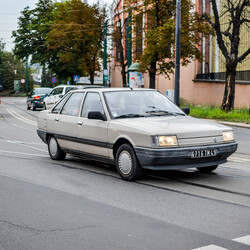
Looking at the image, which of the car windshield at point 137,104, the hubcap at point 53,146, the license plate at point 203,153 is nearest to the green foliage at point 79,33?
the hubcap at point 53,146

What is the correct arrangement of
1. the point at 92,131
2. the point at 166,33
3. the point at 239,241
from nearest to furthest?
1. the point at 239,241
2. the point at 92,131
3. the point at 166,33

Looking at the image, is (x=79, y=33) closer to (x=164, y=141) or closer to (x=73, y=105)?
(x=73, y=105)

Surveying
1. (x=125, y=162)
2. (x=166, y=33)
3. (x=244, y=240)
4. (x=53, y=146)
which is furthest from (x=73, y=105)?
(x=166, y=33)

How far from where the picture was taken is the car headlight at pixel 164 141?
25.0 feet

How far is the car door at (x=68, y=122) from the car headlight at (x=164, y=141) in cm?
226

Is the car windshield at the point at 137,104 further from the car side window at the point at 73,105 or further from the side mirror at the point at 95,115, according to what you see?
the car side window at the point at 73,105

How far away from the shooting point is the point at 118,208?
20.7 feet

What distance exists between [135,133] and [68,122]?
7.27ft

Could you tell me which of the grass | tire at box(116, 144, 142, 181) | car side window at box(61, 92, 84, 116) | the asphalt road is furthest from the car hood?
the grass

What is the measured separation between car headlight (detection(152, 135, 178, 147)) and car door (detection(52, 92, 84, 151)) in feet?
7.40

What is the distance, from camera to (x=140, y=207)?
6363 millimetres

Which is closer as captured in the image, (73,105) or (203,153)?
(203,153)

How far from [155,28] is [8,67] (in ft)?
282

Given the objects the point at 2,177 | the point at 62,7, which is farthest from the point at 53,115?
the point at 62,7
